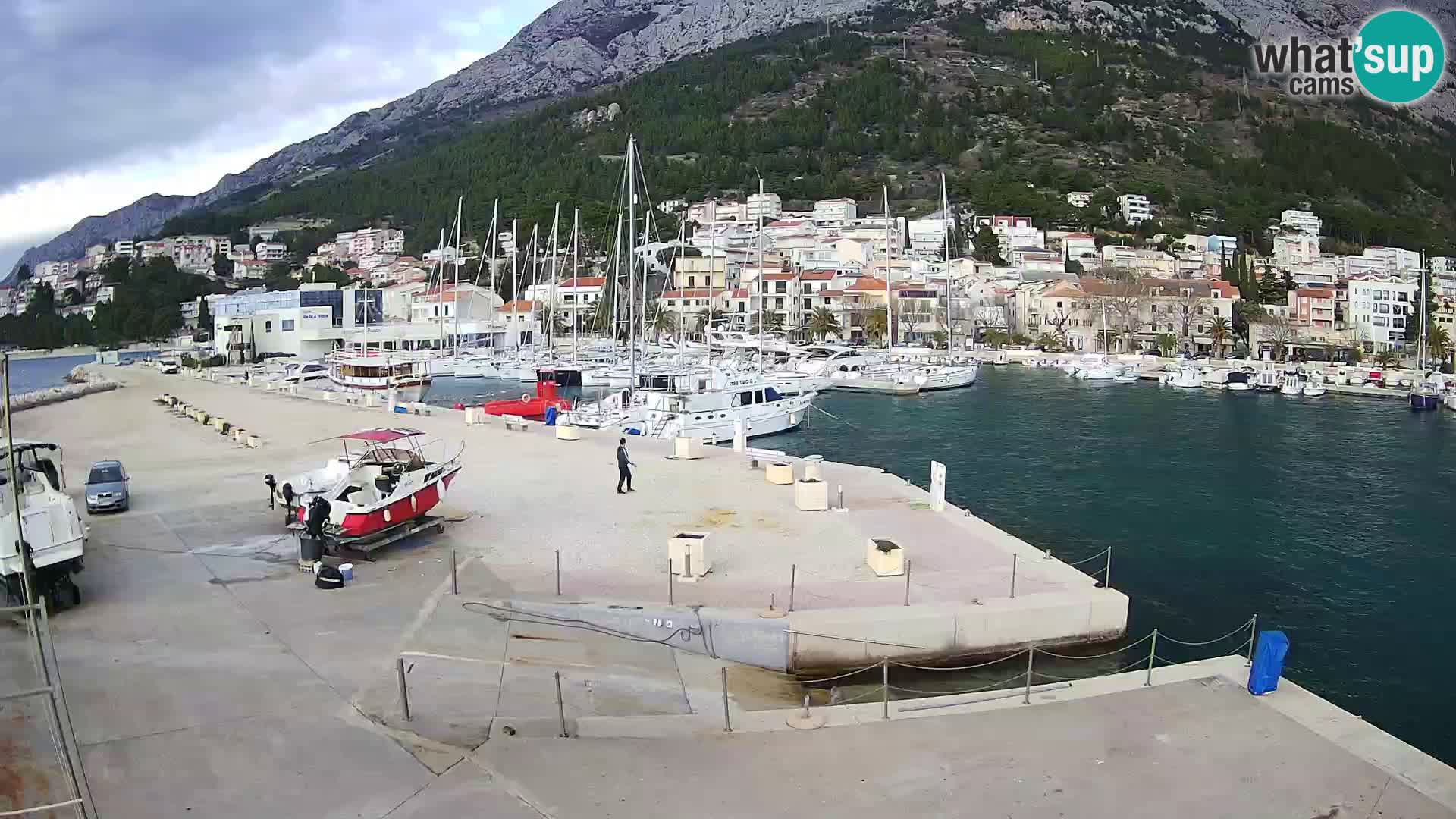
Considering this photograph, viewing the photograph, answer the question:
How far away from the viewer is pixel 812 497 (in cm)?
1731

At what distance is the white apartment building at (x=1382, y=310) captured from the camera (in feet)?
306

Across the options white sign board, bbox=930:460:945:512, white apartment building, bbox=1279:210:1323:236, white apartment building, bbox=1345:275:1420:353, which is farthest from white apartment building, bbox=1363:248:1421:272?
white sign board, bbox=930:460:945:512

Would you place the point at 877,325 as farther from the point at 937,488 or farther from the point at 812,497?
the point at 812,497

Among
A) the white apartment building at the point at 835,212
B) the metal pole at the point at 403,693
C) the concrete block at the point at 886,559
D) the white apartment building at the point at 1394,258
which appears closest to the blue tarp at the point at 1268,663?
the concrete block at the point at 886,559

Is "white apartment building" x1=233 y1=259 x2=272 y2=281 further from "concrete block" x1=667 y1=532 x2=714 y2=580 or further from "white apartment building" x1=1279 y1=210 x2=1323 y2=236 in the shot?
"concrete block" x1=667 y1=532 x2=714 y2=580

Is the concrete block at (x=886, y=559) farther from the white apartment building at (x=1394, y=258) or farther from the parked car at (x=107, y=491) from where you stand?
the white apartment building at (x=1394, y=258)

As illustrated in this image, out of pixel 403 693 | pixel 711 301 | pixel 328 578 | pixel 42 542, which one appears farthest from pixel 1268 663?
pixel 711 301

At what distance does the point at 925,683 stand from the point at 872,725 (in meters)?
2.88

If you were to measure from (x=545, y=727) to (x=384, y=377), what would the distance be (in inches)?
2003

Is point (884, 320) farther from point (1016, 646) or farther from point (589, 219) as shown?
point (1016, 646)

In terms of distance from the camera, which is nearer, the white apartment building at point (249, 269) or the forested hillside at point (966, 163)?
the forested hillside at point (966, 163)

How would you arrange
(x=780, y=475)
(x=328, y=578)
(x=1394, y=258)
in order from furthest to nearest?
(x=1394, y=258) < (x=780, y=475) < (x=328, y=578)

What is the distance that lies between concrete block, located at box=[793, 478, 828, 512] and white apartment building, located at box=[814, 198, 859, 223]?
13323 centimetres

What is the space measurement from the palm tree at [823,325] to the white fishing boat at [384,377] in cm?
4471
